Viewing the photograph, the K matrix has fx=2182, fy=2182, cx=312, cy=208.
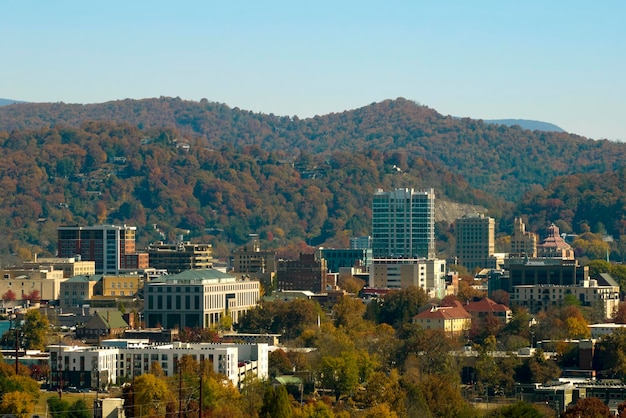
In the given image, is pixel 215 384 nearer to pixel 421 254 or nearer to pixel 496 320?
pixel 496 320

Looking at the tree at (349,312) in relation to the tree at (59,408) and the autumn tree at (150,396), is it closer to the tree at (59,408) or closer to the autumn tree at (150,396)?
the autumn tree at (150,396)

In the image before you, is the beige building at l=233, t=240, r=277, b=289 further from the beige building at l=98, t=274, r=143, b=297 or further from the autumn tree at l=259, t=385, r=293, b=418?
the autumn tree at l=259, t=385, r=293, b=418

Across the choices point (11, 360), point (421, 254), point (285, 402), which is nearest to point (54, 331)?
point (11, 360)

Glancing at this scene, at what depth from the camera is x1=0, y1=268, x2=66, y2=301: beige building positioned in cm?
14538

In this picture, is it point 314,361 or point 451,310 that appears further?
point 451,310

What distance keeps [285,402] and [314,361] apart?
73.3ft

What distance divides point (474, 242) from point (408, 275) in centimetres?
4062

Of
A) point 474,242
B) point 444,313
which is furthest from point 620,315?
point 474,242

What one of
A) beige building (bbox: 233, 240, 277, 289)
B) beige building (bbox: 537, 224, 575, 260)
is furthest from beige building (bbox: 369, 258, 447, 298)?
beige building (bbox: 537, 224, 575, 260)

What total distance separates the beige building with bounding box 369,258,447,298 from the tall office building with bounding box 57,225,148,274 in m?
18.4

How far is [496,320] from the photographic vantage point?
12012cm

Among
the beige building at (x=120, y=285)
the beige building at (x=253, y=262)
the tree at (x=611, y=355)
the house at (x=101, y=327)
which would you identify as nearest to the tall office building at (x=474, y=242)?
the beige building at (x=253, y=262)

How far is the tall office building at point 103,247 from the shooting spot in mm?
163000

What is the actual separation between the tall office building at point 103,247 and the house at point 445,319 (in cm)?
4199
